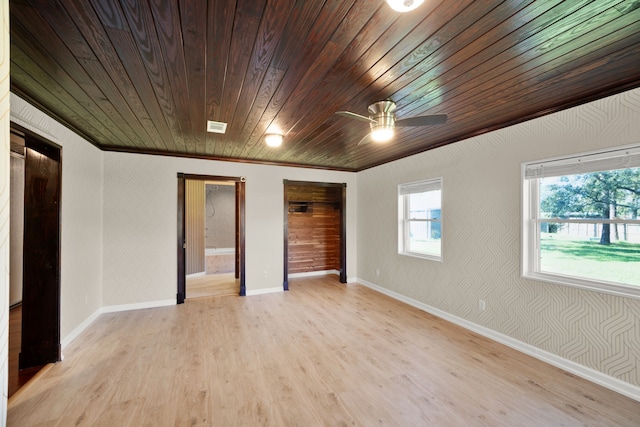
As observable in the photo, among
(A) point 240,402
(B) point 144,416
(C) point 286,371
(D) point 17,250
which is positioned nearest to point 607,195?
(C) point 286,371

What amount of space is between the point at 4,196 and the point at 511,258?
3714 millimetres

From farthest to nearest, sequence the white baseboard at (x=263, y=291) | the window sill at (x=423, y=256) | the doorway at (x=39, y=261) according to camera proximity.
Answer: the white baseboard at (x=263, y=291), the window sill at (x=423, y=256), the doorway at (x=39, y=261)

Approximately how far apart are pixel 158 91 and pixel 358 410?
288cm

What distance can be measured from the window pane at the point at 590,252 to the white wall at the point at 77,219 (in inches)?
190

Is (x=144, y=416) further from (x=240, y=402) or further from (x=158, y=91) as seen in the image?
(x=158, y=91)

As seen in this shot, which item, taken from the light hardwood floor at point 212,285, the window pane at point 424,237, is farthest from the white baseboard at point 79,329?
the window pane at point 424,237

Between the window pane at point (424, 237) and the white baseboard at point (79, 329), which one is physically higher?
the window pane at point (424, 237)

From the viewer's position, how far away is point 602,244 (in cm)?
237

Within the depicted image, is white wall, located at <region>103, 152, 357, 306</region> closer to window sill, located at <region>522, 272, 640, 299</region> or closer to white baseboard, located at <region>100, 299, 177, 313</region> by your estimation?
white baseboard, located at <region>100, 299, 177, 313</region>

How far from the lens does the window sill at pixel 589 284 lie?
2.12 m

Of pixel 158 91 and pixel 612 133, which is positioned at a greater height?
pixel 158 91

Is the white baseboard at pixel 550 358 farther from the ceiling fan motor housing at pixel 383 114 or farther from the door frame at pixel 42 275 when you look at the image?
the door frame at pixel 42 275

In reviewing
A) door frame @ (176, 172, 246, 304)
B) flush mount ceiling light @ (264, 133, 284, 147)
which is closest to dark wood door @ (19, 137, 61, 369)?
door frame @ (176, 172, 246, 304)

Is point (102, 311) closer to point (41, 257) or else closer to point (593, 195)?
point (41, 257)
